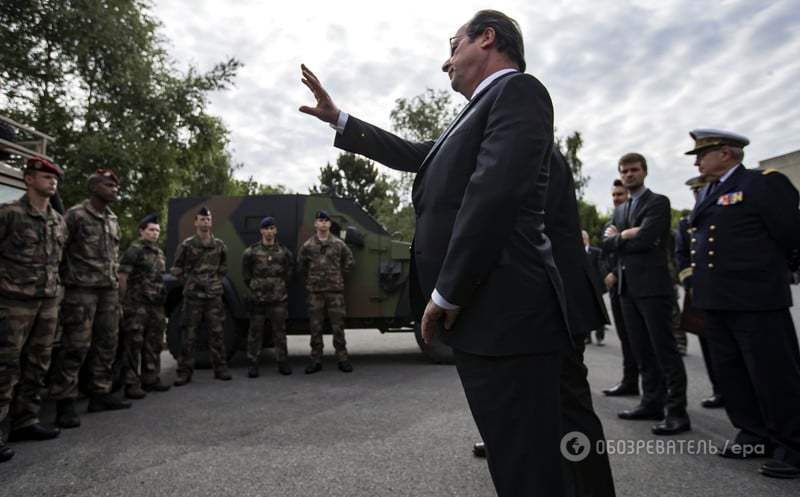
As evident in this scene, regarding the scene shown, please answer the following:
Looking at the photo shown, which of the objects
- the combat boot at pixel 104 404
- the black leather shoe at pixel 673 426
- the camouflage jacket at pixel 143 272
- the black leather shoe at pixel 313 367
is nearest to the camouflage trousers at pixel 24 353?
the combat boot at pixel 104 404

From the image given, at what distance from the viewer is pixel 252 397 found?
178 inches

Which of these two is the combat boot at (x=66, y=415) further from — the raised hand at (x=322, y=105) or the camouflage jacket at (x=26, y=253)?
the raised hand at (x=322, y=105)

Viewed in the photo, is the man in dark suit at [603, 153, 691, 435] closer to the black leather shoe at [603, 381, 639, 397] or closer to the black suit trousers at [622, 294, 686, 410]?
the black suit trousers at [622, 294, 686, 410]

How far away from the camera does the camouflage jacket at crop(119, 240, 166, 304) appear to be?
4.82 metres

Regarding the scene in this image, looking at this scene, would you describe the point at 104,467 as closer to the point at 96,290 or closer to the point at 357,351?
the point at 96,290

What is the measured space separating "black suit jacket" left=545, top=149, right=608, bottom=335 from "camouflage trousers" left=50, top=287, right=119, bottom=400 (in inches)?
Result: 142

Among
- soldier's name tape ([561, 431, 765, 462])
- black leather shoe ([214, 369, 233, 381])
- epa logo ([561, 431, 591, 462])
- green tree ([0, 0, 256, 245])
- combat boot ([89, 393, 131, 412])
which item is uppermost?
green tree ([0, 0, 256, 245])

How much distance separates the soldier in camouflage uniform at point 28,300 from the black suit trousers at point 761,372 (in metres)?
4.25

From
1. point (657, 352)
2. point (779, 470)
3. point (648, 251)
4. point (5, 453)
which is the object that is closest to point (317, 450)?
point (5, 453)

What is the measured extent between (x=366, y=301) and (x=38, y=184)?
363 centimetres

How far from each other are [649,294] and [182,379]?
4.37 metres

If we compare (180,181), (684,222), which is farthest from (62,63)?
(684,222)

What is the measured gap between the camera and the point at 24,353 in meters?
3.47

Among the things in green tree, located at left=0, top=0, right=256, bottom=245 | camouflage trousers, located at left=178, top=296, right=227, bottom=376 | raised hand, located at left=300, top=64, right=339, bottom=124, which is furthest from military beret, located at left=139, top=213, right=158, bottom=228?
green tree, located at left=0, top=0, right=256, bottom=245
